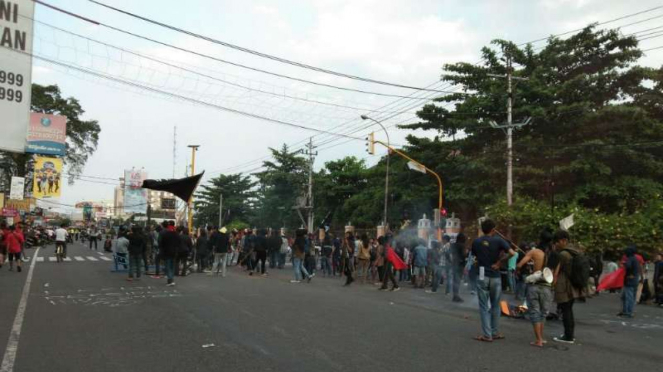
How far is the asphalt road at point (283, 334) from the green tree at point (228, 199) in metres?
60.7

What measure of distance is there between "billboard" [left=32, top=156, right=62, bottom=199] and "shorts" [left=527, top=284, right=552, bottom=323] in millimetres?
38104

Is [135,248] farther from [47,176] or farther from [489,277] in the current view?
[47,176]

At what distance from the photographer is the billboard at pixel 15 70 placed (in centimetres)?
1210

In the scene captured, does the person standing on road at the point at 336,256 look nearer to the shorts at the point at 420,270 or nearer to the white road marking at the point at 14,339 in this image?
the shorts at the point at 420,270

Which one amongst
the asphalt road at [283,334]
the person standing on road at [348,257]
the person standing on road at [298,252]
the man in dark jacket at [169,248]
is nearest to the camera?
the asphalt road at [283,334]

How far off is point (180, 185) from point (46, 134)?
63.4 ft

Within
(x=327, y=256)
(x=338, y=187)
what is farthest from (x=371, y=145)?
(x=338, y=187)

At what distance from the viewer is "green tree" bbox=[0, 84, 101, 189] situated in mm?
49938

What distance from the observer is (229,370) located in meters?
5.96

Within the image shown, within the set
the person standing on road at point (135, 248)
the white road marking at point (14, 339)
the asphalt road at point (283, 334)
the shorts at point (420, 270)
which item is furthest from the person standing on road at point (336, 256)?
the white road marking at point (14, 339)

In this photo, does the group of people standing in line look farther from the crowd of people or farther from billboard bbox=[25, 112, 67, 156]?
billboard bbox=[25, 112, 67, 156]

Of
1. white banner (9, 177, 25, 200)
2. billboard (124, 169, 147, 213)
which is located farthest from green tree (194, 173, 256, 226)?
white banner (9, 177, 25, 200)

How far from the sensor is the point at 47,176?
3891 centimetres

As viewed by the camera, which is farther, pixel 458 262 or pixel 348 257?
pixel 348 257
